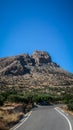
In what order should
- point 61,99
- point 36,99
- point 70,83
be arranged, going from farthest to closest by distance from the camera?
point 70,83, point 61,99, point 36,99

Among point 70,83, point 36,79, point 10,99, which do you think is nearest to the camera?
point 10,99

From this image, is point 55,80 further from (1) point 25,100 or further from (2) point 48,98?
(1) point 25,100

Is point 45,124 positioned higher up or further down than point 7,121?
further down

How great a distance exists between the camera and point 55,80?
19150 cm

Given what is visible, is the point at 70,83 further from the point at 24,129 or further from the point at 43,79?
the point at 24,129

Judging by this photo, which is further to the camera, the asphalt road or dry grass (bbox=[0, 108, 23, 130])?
dry grass (bbox=[0, 108, 23, 130])

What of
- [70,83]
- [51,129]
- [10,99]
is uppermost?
[70,83]

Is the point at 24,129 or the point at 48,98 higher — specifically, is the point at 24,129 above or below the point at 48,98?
below

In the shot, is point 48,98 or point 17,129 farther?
point 48,98

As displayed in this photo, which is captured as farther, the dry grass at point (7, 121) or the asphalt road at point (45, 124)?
the dry grass at point (7, 121)

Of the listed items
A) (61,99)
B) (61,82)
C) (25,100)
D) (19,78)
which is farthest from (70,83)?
(25,100)

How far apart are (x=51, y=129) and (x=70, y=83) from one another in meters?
164

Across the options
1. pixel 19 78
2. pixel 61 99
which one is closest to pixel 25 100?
pixel 61 99

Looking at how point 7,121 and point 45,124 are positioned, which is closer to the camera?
point 45,124
